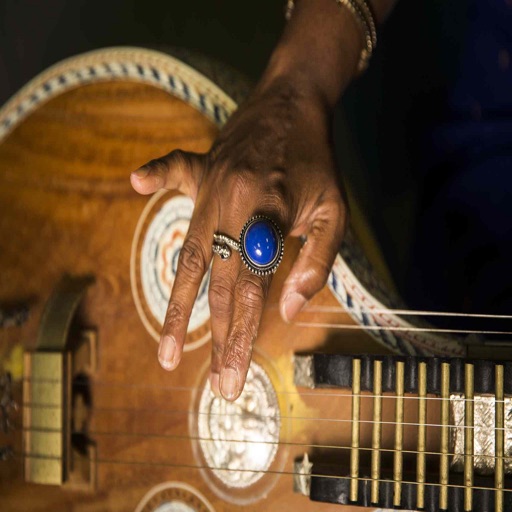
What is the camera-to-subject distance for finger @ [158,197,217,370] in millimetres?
965

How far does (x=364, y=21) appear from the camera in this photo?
3.70 ft

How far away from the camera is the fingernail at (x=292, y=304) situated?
3.30 ft

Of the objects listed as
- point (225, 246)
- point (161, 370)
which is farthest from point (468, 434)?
point (161, 370)

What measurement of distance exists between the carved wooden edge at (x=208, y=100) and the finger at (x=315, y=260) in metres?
0.07

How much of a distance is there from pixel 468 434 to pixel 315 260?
0.99ft

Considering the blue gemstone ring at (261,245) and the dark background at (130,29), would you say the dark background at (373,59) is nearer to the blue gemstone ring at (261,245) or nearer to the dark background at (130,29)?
the dark background at (130,29)

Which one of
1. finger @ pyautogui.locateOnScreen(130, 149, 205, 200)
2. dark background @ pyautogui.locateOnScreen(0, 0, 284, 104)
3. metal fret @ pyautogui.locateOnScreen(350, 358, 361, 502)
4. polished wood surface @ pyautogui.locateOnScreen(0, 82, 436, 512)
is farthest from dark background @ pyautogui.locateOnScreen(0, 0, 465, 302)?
metal fret @ pyautogui.locateOnScreen(350, 358, 361, 502)

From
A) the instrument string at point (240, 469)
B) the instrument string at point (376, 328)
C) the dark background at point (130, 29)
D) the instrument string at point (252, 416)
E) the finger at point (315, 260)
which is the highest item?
the dark background at point (130, 29)

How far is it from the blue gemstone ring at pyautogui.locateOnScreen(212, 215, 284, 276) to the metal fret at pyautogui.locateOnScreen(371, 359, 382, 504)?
221 mm

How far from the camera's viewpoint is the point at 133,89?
1266mm

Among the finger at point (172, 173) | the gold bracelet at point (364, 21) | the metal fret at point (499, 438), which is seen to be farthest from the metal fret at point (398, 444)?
the gold bracelet at point (364, 21)

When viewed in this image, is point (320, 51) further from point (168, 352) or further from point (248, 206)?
point (168, 352)

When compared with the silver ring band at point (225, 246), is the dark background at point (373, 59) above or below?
above

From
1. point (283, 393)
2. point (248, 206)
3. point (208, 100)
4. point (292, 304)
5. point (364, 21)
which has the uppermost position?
point (364, 21)
